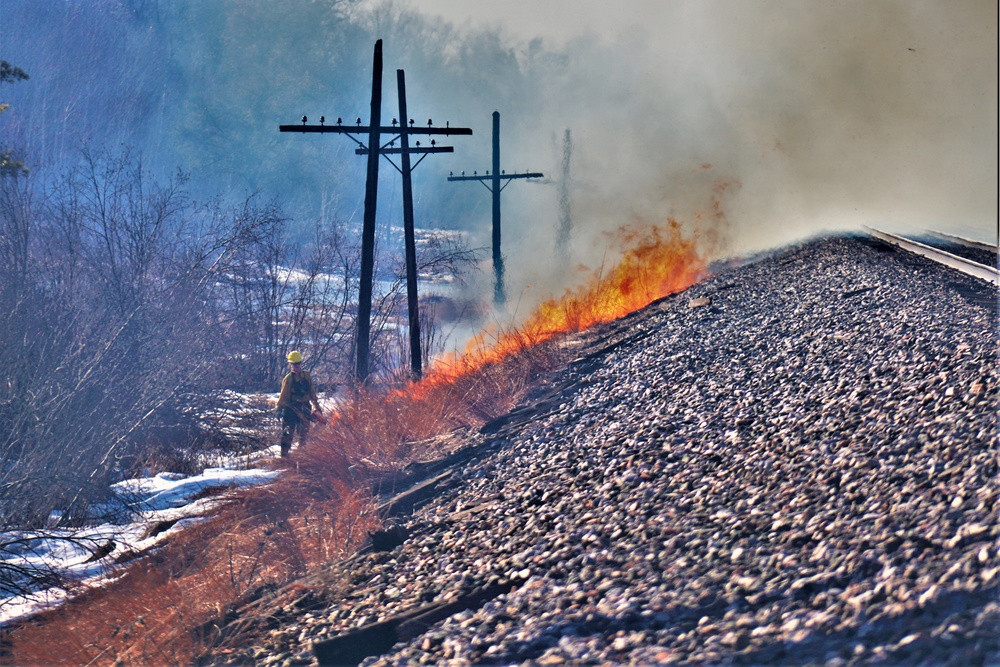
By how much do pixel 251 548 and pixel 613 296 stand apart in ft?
53.6

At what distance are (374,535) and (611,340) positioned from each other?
8932 millimetres

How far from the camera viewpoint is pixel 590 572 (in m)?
5.87

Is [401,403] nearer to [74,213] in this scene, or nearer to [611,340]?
[611,340]

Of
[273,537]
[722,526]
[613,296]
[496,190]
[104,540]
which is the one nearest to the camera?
[722,526]

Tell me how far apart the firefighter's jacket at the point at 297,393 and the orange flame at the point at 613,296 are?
2401 mm

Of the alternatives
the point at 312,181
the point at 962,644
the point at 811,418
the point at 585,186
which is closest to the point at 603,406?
the point at 811,418

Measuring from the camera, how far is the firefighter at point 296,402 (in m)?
15.0

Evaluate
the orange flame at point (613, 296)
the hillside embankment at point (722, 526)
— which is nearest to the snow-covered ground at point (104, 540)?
the hillside embankment at point (722, 526)

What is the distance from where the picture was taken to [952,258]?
15.5 metres

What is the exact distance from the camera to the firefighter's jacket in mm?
15078

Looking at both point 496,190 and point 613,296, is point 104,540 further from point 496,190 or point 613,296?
point 496,190

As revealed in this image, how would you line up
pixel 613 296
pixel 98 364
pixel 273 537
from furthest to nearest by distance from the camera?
pixel 613 296, pixel 98 364, pixel 273 537

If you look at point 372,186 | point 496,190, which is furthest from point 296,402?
point 496,190

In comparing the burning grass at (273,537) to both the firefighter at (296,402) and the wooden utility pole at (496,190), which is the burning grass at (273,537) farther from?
the wooden utility pole at (496,190)
